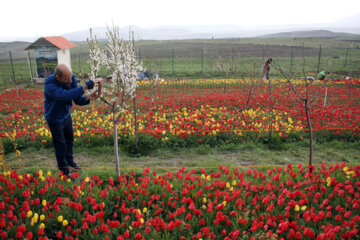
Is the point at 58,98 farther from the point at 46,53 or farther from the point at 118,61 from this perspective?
the point at 46,53

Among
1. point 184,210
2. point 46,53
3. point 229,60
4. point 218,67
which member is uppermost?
point 46,53

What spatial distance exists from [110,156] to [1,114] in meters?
6.42

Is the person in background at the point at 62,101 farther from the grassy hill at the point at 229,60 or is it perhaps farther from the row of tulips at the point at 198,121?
the row of tulips at the point at 198,121

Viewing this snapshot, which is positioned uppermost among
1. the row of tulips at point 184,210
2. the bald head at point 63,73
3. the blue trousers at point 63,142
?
the bald head at point 63,73

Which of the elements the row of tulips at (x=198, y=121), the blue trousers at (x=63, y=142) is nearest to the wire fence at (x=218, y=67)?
the row of tulips at (x=198, y=121)

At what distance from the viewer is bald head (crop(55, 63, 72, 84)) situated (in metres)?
4.21

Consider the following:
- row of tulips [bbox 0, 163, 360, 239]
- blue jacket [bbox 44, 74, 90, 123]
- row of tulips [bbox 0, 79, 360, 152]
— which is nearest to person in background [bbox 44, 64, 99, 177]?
blue jacket [bbox 44, 74, 90, 123]

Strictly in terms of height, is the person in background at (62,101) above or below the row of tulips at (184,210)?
above

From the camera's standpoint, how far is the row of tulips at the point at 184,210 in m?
2.97

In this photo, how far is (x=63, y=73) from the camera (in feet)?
13.9

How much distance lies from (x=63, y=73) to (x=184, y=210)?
2877 millimetres

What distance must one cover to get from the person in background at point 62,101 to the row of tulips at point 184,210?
67cm

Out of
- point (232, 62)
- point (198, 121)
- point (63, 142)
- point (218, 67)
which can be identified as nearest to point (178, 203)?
point (63, 142)

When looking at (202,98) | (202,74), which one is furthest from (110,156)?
(202,74)
